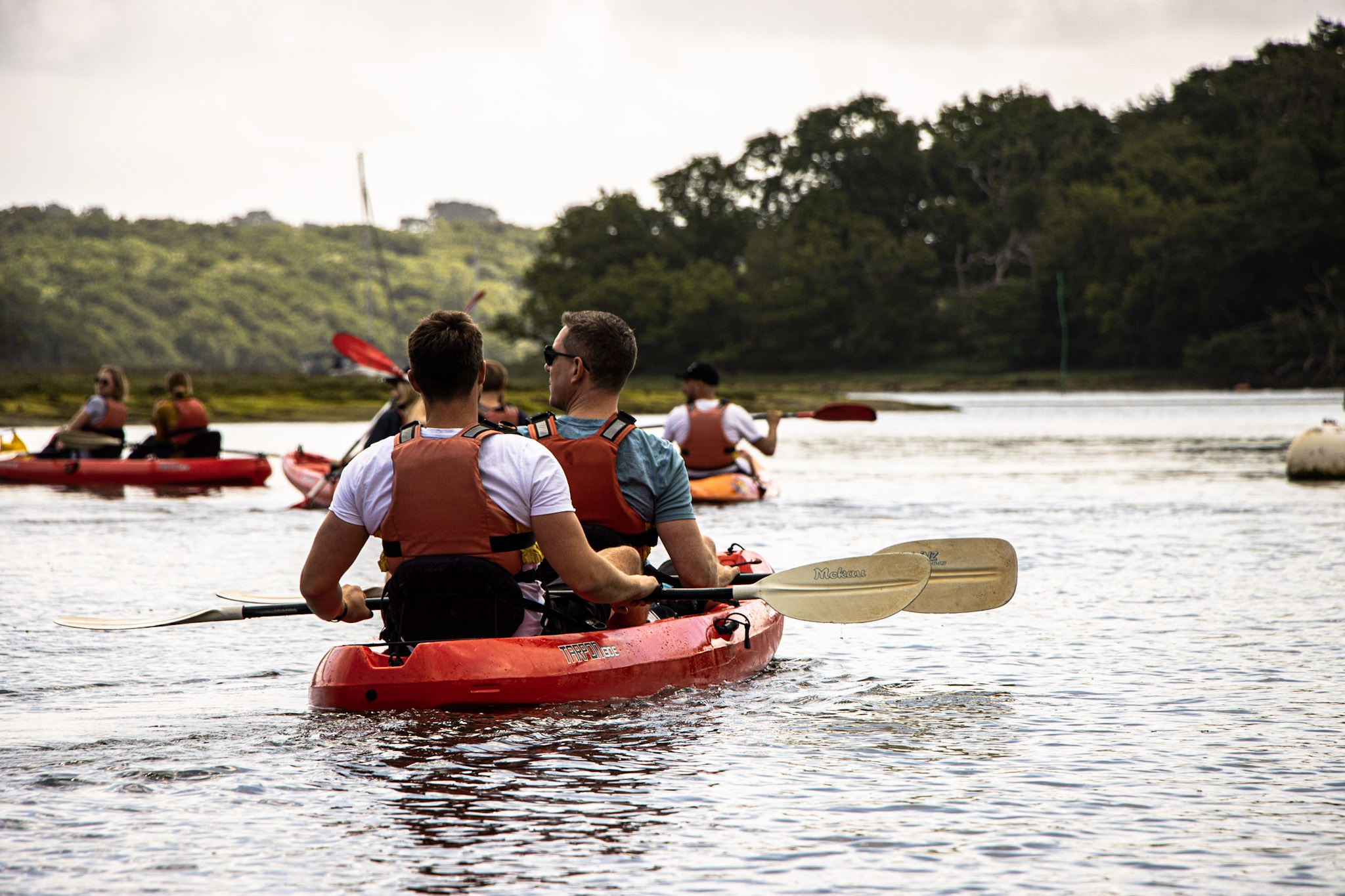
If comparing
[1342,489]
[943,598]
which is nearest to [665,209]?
[1342,489]

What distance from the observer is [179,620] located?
19.8 ft

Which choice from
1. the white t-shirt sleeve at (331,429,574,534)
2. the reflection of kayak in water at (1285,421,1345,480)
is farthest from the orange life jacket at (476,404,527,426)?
the reflection of kayak in water at (1285,421,1345,480)

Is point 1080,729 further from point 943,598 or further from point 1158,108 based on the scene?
point 1158,108

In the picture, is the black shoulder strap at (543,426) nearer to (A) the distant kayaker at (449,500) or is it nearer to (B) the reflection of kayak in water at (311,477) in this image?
(A) the distant kayaker at (449,500)

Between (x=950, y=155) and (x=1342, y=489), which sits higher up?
(x=950, y=155)

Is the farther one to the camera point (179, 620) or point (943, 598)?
point (943, 598)

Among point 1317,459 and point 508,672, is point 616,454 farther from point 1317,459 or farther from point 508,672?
point 1317,459

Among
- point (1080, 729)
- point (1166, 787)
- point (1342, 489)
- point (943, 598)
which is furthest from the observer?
point (1342, 489)

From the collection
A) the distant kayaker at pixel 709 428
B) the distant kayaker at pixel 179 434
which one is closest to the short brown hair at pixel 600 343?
the distant kayaker at pixel 709 428

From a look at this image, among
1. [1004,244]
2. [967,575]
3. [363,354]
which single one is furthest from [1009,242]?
[967,575]

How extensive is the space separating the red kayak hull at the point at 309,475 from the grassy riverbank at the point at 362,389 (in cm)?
1848

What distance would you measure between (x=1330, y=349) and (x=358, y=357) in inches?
2434

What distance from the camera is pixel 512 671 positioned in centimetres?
546

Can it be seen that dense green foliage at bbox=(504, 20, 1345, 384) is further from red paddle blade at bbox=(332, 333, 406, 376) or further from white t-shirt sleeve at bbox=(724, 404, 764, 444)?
red paddle blade at bbox=(332, 333, 406, 376)
